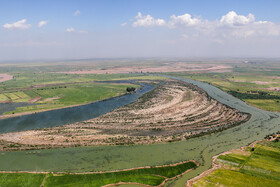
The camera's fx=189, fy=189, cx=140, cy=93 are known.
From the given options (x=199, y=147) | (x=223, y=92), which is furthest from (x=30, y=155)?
(x=223, y=92)

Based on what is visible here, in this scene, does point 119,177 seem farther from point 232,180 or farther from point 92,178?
point 232,180

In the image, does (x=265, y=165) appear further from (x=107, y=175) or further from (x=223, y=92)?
(x=223, y=92)

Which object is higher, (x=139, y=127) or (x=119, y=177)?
(x=139, y=127)

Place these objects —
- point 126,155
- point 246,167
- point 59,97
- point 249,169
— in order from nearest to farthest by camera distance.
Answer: point 249,169, point 246,167, point 126,155, point 59,97

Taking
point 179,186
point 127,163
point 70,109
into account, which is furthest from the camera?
point 70,109

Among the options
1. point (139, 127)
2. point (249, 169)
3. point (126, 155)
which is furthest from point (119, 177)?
point (249, 169)

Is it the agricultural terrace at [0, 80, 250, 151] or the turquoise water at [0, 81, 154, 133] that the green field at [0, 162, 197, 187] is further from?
the turquoise water at [0, 81, 154, 133]

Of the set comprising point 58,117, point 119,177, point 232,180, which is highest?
point 58,117

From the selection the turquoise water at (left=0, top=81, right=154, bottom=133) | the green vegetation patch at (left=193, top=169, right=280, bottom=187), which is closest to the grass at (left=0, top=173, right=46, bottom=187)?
the turquoise water at (left=0, top=81, right=154, bottom=133)
